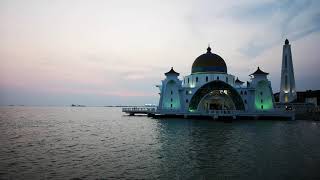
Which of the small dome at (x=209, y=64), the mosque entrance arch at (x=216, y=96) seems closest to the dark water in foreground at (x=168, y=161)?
the mosque entrance arch at (x=216, y=96)

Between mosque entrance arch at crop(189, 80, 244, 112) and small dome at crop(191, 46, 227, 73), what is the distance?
246 inches

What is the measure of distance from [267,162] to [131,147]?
45.3 feet

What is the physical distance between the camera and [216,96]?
84938 mm

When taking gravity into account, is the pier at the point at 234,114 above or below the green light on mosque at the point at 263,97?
below

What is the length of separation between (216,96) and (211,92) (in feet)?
10.7

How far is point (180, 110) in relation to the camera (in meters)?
77.7

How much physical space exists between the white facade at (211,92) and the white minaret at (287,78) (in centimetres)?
2054

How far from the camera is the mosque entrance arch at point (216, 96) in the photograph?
7938cm

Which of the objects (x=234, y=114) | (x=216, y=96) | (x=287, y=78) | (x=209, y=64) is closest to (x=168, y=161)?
(x=234, y=114)

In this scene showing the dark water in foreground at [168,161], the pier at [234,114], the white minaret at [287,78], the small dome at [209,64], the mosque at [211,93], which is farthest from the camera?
the white minaret at [287,78]

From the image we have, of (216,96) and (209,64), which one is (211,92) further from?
(209,64)

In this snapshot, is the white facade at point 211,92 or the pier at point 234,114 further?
the white facade at point 211,92

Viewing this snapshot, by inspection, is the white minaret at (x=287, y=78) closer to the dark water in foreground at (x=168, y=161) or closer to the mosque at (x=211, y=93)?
the mosque at (x=211, y=93)

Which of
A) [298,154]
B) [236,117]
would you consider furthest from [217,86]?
[298,154]
